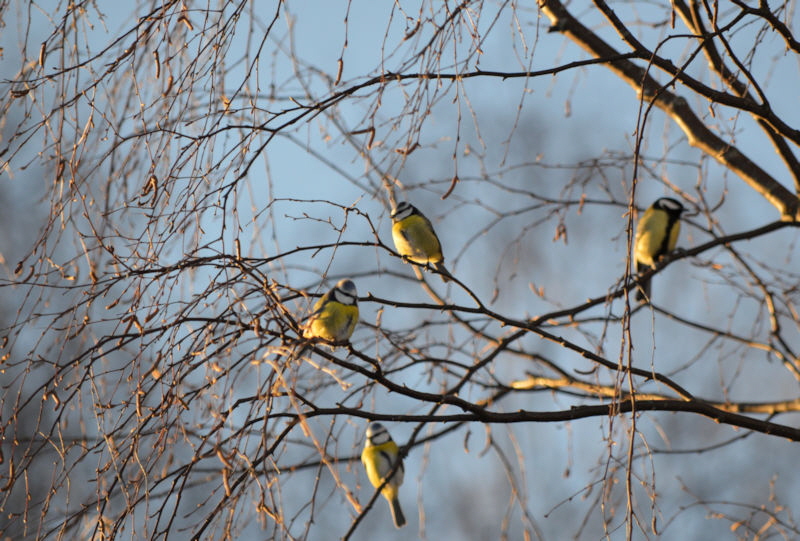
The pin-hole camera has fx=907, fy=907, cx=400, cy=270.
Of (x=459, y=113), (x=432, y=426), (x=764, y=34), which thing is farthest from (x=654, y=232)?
(x=459, y=113)

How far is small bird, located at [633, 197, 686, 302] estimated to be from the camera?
197 inches

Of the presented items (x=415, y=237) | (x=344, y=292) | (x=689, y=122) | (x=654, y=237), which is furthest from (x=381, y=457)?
(x=689, y=122)

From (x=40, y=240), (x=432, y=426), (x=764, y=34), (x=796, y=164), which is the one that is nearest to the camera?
(x=40, y=240)

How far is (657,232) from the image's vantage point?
509cm

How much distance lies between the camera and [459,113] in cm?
207

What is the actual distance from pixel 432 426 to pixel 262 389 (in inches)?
80.0

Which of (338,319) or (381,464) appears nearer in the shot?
(338,319)

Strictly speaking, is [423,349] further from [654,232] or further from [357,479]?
[654,232]

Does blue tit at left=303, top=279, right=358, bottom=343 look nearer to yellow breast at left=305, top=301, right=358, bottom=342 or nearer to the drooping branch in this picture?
yellow breast at left=305, top=301, right=358, bottom=342

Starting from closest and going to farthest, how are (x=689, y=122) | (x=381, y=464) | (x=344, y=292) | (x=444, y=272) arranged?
(x=444, y=272), (x=689, y=122), (x=344, y=292), (x=381, y=464)

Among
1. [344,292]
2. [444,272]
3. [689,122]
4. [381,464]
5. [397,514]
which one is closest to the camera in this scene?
[444,272]

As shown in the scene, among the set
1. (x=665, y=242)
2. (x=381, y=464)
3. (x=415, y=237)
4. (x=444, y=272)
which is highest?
(x=665, y=242)

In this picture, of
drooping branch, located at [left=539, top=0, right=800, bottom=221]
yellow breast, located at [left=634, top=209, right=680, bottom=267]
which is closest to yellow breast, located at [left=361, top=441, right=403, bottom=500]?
yellow breast, located at [left=634, top=209, right=680, bottom=267]

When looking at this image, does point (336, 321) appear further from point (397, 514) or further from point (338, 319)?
point (397, 514)
